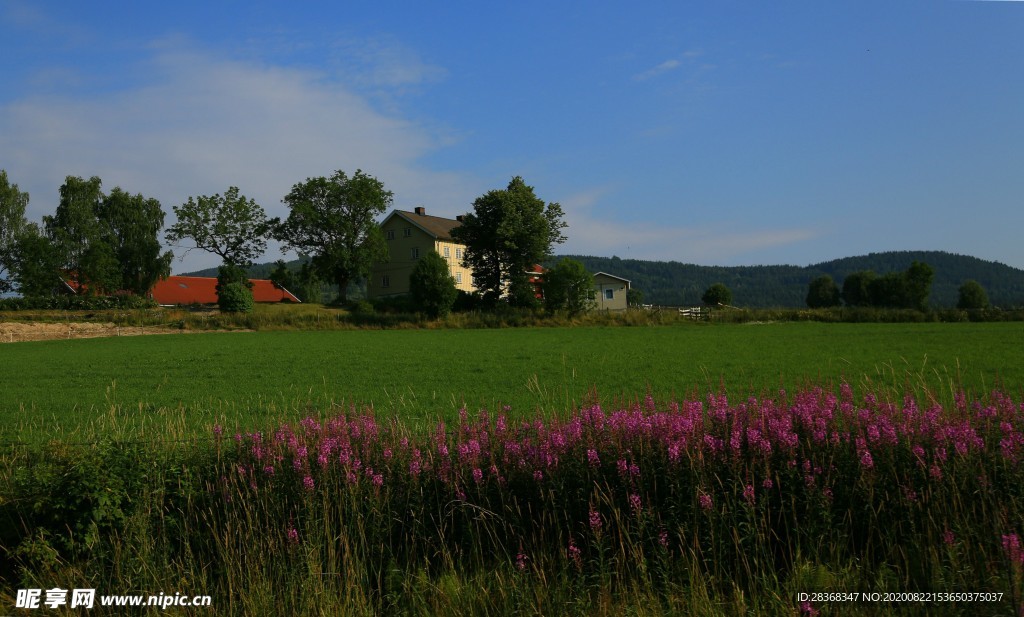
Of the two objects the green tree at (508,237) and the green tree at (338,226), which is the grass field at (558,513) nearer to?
the green tree at (508,237)

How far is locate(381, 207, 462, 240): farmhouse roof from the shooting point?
3526 inches

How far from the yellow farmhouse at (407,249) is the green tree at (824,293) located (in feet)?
304

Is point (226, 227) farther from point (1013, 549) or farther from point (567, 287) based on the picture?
point (1013, 549)

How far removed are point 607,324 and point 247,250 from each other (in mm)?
49527

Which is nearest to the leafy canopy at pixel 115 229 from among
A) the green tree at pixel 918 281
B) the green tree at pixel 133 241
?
the green tree at pixel 133 241

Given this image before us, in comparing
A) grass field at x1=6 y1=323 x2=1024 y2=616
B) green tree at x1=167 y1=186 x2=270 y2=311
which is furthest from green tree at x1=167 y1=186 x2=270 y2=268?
grass field at x1=6 y1=323 x2=1024 y2=616

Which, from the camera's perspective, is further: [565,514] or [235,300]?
[235,300]

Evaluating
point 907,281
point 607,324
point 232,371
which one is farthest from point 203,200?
point 907,281

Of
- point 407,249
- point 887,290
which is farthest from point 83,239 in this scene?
point 887,290

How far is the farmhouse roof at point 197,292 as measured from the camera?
90.6m

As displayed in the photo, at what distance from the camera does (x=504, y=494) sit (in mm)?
7289

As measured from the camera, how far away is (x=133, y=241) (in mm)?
87875

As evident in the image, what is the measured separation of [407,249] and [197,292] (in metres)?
30.4

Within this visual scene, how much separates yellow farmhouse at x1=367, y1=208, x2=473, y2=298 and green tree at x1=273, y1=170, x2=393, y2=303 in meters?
5.34
